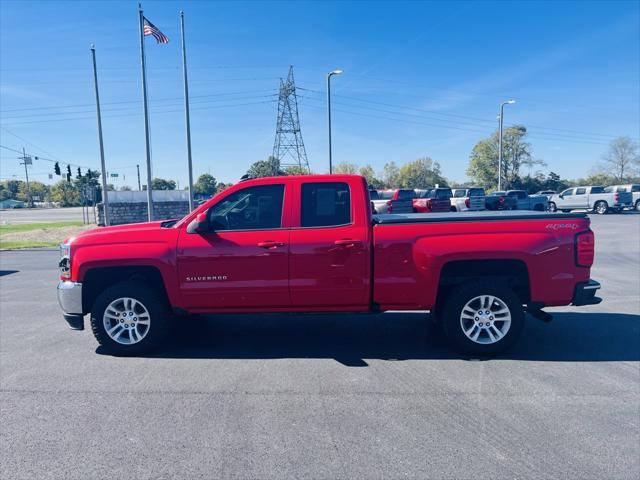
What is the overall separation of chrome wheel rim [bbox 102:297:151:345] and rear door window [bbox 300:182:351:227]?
2113 mm

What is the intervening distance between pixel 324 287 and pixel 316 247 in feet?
1.48

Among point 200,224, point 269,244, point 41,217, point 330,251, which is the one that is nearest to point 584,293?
point 330,251

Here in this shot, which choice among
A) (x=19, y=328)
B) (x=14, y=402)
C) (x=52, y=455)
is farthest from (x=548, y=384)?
(x=19, y=328)

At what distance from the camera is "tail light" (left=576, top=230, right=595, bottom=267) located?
15.8ft

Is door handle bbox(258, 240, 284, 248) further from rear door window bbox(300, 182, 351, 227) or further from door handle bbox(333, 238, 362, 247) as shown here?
door handle bbox(333, 238, 362, 247)

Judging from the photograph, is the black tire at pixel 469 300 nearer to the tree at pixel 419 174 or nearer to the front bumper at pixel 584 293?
the front bumper at pixel 584 293

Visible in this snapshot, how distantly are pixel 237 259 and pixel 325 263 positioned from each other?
0.96 meters

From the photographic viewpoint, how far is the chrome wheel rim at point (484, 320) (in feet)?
16.1

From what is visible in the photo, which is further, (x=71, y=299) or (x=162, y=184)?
(x=162, y=184)

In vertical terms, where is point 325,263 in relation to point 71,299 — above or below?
above

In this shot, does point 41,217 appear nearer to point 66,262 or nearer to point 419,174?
point 66,262

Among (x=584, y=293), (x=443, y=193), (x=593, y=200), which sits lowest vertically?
(x=584, y=293)

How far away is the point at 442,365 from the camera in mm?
4770

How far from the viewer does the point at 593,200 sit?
32.0 meters
